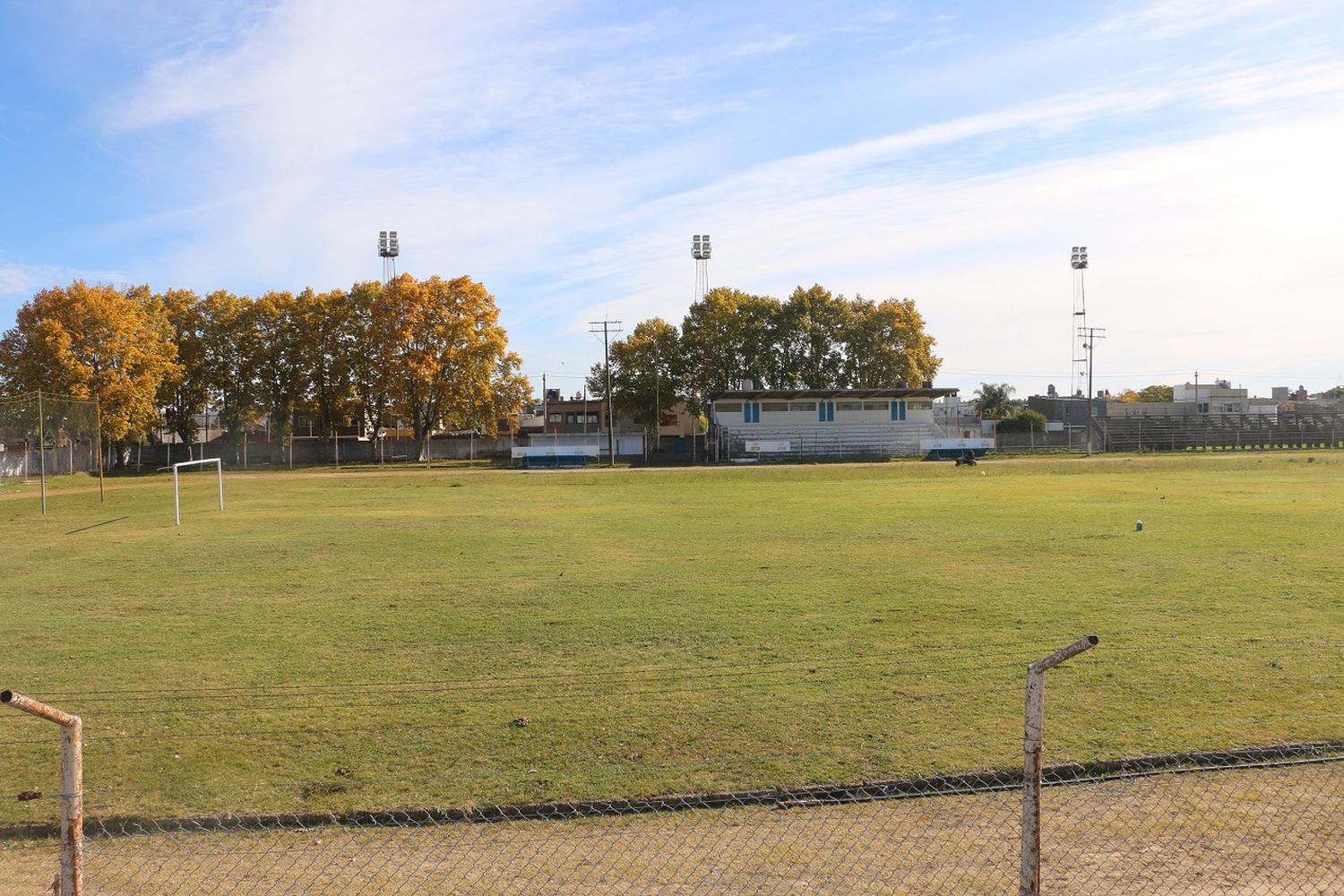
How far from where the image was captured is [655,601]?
13.8m

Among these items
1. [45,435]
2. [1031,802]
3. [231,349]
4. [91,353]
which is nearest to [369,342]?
[231,349]

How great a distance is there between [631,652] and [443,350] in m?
59.6

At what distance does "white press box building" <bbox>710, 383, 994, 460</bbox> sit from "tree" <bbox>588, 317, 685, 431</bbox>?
8.91m

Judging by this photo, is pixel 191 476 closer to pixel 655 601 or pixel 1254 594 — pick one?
pixel 655 601

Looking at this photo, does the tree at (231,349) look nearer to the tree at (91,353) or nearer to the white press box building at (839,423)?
the tree at (91,353)

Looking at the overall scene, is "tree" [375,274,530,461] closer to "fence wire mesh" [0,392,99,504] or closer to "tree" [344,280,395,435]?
"tree" [344,280,395,435]

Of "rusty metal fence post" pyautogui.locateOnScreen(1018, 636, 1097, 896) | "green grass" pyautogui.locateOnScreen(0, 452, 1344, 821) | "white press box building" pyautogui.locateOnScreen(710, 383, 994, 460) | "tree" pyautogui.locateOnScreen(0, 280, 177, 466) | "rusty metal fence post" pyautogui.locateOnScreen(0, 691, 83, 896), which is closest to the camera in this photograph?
"rusty metal fence post" pyautogui.locateOnScreen(0, 691, 83, 896)

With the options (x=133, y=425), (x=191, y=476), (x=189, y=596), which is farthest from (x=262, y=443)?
(x=189, y=596)

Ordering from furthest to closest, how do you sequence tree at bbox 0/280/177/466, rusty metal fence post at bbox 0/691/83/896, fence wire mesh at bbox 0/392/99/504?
1. tree at bbox 0/280/177/466
2. fence wire mesh at bbox 0/392/99/504
3. rusty metal fence post at bbox 0/691/83/896

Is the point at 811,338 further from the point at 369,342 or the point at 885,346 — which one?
the point at 369,342

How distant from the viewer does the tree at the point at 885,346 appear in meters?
79.6

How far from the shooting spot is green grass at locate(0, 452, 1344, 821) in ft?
25.1

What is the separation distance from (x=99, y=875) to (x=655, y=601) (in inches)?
331

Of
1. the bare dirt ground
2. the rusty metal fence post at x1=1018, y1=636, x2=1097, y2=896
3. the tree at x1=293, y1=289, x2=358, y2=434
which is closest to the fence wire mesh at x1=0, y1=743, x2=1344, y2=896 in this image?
the bare dirt ground
